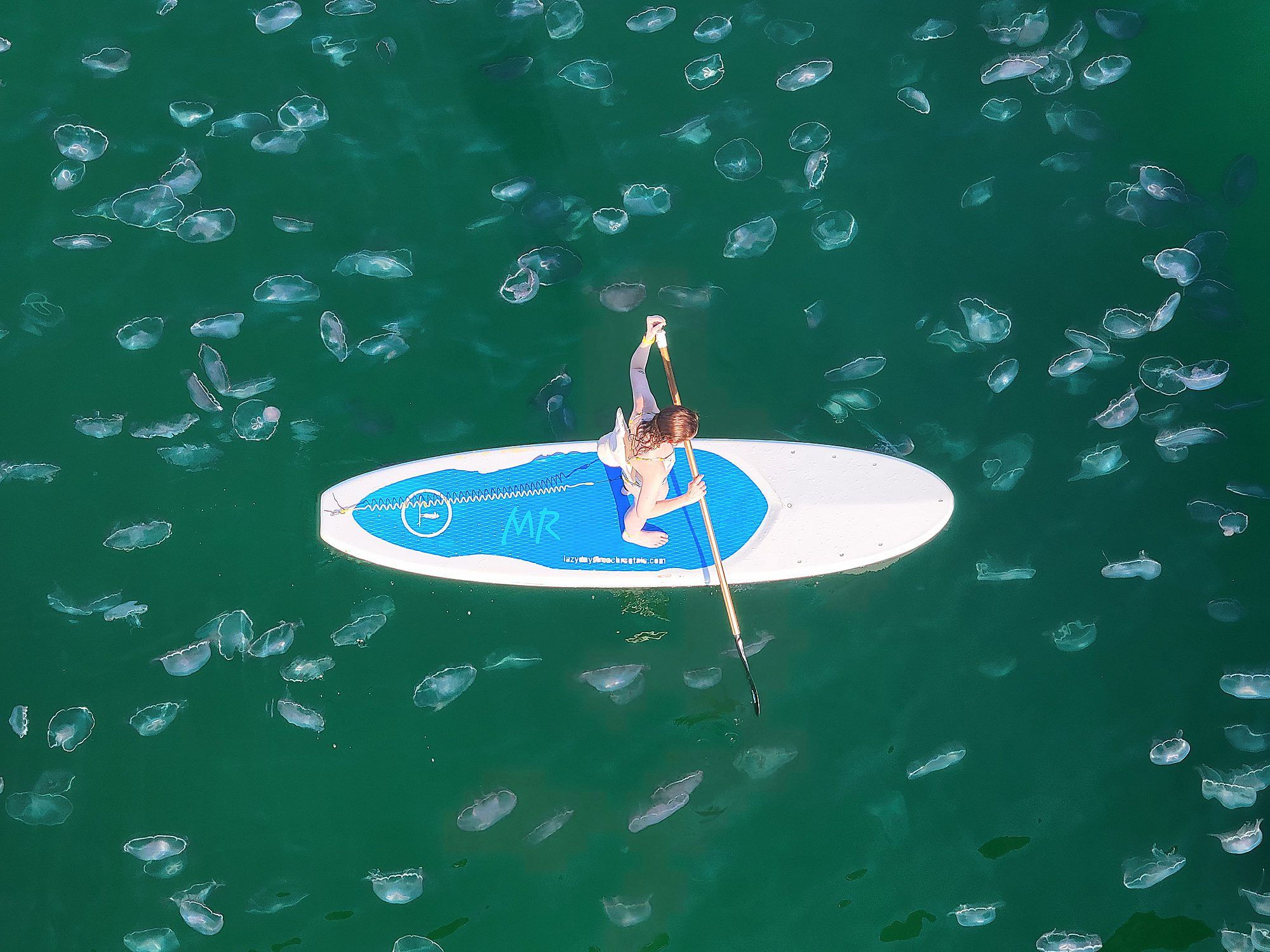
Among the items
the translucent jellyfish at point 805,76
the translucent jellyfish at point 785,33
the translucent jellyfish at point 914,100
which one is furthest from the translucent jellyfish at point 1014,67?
the translucent jellyfish at point 785,33

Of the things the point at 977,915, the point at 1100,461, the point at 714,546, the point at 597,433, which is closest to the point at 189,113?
the point at 597,433

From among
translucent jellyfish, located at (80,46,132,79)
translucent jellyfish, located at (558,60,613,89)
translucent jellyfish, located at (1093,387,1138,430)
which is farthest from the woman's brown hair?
translucent jellyfish, located at (80,46,132,79)

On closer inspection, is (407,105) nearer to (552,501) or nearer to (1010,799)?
(552,501)

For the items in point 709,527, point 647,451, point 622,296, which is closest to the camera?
point 647,451

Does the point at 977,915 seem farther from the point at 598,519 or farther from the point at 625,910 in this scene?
the point at 598,519

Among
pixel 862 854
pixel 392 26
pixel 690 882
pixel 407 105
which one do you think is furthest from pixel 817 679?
pixel 392 26

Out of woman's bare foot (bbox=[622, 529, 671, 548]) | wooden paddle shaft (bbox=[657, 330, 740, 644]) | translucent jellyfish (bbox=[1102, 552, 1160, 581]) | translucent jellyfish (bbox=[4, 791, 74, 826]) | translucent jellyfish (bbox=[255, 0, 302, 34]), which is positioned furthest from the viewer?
translucent jellyfish (bbox=[255, 0, 302, 34])

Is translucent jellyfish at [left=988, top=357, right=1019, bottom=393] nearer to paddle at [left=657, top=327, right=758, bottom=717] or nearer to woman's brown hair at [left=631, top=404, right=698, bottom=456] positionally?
paddle at [left=657, top=327, right=758, bottom=717]
